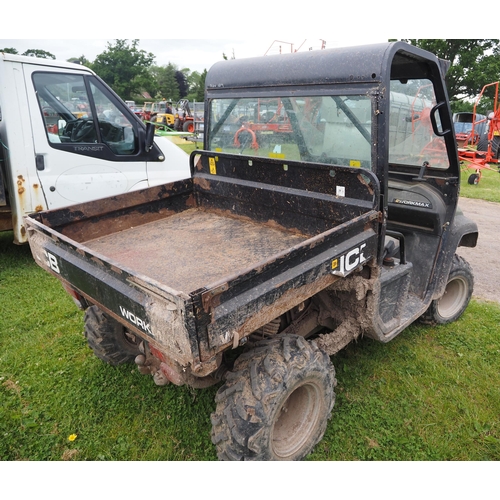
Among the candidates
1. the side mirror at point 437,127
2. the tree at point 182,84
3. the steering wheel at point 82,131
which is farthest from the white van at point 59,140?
the tree at point 182,84

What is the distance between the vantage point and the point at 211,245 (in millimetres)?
3080

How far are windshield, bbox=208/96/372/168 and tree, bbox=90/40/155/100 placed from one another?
5869 cm

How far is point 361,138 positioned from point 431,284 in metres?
1.49

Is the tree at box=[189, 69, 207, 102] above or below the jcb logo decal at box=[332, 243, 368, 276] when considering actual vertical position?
above

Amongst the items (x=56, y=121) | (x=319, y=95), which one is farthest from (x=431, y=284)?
(x=56, y=121)

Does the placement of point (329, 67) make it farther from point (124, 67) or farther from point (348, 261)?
point (124, 67)

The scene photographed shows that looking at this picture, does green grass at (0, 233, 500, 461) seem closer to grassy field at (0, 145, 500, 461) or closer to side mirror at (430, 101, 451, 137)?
grassy field at (0, 145, 500, 461)

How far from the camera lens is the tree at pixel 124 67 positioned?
57.8 metres

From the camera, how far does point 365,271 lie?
2748 mm

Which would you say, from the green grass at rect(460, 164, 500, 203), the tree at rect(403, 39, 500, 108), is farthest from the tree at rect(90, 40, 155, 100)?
the green grass at rect(460, 164, 500, 203)

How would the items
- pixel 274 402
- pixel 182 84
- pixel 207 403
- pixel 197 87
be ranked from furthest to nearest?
pixel 182 84, pixel 197 87, pixel 207 403, pixel 274 402

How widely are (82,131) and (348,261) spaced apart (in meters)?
3.93

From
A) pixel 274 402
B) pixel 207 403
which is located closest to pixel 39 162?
pixel 207 403

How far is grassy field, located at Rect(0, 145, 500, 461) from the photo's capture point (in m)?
2.68
